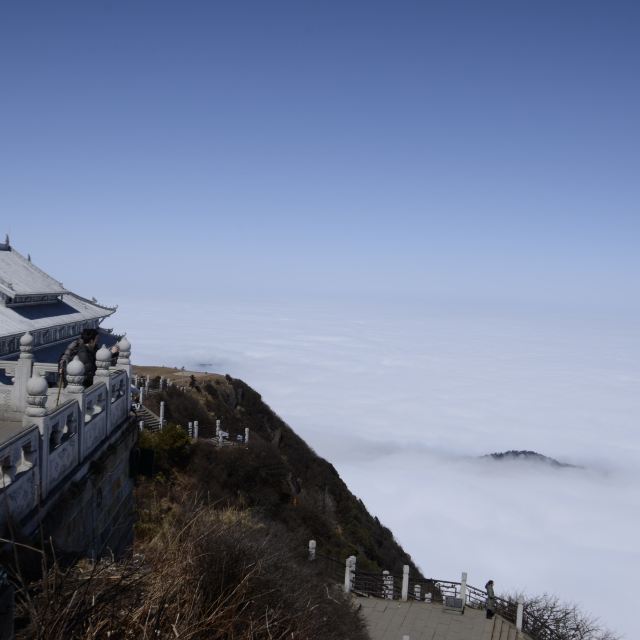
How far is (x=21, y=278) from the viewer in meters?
24.8

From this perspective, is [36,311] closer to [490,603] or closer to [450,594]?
[450,594]

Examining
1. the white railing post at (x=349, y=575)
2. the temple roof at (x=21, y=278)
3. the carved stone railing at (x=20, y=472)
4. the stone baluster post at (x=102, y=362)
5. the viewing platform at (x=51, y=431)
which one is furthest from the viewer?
the temple roof at (x=21, y=278)

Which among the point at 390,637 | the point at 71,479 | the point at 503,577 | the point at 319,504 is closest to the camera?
the point at 71,479

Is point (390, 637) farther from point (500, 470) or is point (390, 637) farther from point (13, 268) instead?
point (500, 470)

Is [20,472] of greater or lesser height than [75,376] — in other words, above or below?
below

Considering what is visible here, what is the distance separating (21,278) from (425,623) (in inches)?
742

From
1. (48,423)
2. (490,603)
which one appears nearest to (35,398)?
(48,423)

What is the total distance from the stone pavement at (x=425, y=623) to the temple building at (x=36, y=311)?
514 inches

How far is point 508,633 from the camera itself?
17.9 metres

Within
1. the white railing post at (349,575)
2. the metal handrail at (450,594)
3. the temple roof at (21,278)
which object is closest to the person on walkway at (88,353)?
the white railing post at (349,575)

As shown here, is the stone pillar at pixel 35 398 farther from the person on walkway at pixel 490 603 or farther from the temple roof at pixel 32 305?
the person on walkway at pixel 490 603

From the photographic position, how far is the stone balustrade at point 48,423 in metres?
6.49

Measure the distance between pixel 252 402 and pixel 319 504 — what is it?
15.4 m

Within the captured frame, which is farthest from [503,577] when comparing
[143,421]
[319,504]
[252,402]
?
[143,421]
